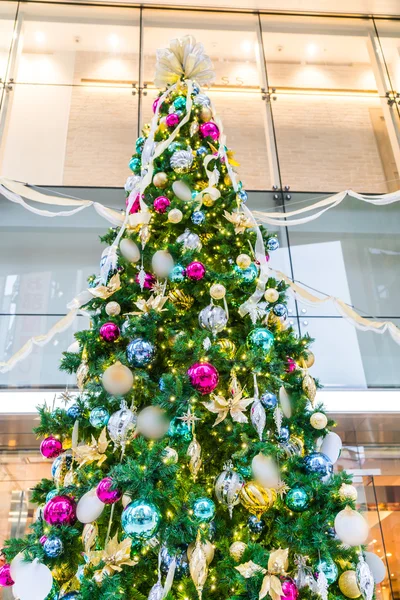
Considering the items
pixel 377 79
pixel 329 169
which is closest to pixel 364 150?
pixel 329 169

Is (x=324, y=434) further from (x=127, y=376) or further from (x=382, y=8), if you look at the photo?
(x=382, y=8)

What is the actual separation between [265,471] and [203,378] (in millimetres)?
370

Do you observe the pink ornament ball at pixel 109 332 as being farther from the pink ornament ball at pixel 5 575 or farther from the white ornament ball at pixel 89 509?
the pink ornament ball at pixel 5 575

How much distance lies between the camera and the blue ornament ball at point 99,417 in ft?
5.65

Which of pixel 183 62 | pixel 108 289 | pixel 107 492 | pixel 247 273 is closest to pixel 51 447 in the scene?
pixel 107 492

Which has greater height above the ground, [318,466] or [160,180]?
[160,180]

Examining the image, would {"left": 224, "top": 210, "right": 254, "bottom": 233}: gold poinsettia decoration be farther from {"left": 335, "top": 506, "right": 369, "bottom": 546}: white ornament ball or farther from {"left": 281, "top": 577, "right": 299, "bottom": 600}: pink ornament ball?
{"left": 281, "top": 577, "right": 299, "bottom": 600}: pink ornament ball

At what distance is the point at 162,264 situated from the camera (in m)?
2.02

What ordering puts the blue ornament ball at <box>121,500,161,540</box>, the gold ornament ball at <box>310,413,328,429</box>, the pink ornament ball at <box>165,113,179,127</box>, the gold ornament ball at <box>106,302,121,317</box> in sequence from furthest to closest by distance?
the pink ornament ball at <box>165,113,179,127</box> → the gold ornament ball at <box>106,302,121,317</box> → the gold ornament ball at <box>310,413,328,429</box> → the blue ornament ball at <box>121,500,161,540</box>

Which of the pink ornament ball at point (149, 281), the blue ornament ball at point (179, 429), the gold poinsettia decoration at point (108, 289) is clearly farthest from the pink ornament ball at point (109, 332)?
the blue ornament ball at point (179, 429)

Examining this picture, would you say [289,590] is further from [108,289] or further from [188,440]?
[108,289]

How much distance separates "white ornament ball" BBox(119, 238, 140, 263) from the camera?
6.91 feet

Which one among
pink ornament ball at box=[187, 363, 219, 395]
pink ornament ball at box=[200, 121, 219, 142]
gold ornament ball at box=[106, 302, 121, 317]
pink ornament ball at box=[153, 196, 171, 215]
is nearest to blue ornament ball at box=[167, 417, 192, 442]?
pink ornament ball at box=[187, 363, 219, 395]

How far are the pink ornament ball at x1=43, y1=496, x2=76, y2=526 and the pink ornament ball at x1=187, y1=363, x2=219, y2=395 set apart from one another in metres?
0.61
